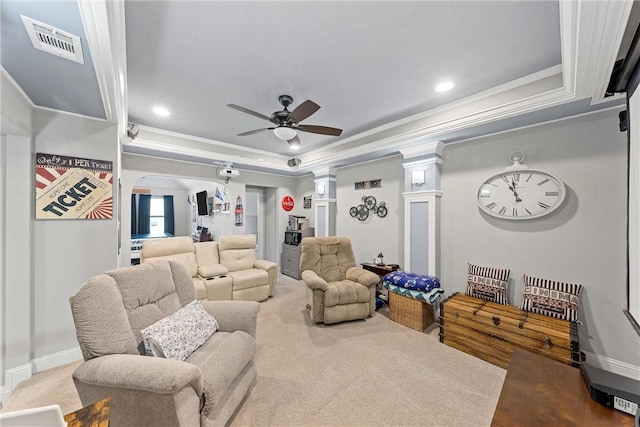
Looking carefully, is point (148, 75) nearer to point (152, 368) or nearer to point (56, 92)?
point (56, 92)

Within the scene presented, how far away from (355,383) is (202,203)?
6.22m

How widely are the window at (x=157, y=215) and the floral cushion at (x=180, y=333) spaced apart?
7.72 metres

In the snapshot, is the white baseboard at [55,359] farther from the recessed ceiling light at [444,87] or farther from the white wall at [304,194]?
the recessed ceiling light at [444,87]

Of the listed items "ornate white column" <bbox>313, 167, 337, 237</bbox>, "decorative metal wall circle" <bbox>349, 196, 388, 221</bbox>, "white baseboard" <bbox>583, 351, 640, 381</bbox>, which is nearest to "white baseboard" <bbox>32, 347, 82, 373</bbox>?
"ornate white column" <bbox>313, 167, 337, 237</bbox>

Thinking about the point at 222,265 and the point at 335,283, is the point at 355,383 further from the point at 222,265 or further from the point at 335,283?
the point at 222,265

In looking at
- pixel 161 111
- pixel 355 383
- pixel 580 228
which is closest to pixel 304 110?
pixel 161 111

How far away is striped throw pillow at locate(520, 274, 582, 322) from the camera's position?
2.30m

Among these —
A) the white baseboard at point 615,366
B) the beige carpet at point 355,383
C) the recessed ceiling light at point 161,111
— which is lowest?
the beige carpet at point 355,383

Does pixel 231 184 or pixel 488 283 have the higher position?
pixel 231 184

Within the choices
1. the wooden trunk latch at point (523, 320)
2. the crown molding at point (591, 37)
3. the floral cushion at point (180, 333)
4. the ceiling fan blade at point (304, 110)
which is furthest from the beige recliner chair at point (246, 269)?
the crown molding at point (591, 37)

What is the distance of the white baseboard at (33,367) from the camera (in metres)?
2.01

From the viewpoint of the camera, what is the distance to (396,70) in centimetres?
222

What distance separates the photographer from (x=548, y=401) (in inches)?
46.7

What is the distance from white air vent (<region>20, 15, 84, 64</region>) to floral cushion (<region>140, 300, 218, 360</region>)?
1729 millimetres
